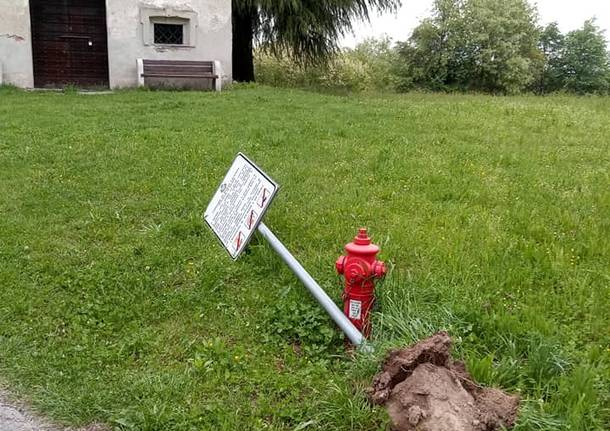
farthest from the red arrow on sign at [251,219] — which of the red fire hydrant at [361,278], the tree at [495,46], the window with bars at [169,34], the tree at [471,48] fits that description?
the tree at [495,46]

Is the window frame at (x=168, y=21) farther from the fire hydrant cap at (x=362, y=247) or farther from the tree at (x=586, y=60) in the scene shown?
the tree at (x=586, y=60)

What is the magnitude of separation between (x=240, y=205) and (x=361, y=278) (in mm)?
1355

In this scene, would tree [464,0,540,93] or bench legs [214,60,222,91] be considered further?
tree [464,0,540,93]

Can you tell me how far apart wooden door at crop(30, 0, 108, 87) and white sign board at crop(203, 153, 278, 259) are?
40.6 feet

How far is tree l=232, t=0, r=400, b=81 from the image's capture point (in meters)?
17.9

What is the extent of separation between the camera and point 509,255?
3.96 m

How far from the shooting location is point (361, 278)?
320 cm

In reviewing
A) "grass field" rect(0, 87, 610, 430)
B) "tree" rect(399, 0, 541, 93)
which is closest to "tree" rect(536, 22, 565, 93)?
"tree" rect(399, 0, 541, 93)

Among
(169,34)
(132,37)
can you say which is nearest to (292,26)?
(169,34)

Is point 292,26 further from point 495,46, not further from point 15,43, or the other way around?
point 495,46

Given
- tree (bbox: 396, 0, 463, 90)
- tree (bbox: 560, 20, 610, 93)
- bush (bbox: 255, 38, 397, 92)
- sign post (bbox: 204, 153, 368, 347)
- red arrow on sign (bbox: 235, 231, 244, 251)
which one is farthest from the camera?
tree (bbox: 560, 20, 610, 93)

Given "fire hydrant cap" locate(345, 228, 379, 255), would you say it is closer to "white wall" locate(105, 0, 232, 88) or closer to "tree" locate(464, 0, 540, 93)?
"white wall" locate(105, 0, 232, 88)

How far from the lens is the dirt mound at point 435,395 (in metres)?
2.33

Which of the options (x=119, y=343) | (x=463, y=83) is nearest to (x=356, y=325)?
(x=119, y=343)
